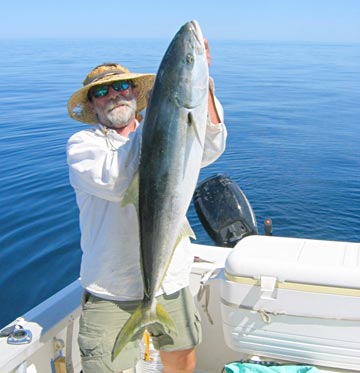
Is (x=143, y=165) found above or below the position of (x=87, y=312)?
above

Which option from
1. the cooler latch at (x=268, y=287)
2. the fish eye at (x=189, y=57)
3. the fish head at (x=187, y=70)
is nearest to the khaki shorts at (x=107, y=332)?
the cooler latch at (x=268, y=287)

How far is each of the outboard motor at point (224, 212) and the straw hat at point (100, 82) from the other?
1.86m

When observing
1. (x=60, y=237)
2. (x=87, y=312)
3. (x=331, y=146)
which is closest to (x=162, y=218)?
(x=87, y=312)

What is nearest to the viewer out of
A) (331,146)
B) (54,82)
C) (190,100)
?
(190,100)

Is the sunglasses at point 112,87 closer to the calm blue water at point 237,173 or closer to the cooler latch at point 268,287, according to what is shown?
the cooler latch at point 268,287

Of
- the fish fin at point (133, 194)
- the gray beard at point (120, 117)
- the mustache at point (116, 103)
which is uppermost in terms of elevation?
the mustache at point (116, 103)

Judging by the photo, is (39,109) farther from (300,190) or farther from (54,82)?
(300,190)

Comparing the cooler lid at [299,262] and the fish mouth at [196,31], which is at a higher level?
the fish mouth at [196,31]

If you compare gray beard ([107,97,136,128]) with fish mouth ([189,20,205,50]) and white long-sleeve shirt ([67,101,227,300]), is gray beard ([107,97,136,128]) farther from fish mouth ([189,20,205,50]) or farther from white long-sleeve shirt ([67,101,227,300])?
fish mouth ([189,20,205,50])

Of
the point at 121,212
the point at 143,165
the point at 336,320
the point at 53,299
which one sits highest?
the point at 143,165

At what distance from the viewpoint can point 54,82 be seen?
2694cm

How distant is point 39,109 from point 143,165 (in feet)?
59.5

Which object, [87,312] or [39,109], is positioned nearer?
[87,312]

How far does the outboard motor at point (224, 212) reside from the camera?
464 cm
